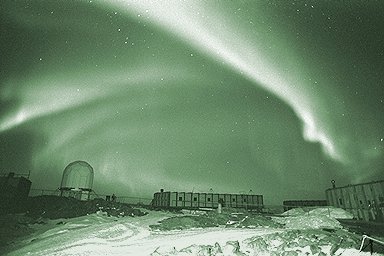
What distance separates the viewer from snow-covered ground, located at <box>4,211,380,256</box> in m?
12.6

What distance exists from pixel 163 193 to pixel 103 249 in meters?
34.1

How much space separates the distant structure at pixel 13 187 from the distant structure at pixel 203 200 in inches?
841

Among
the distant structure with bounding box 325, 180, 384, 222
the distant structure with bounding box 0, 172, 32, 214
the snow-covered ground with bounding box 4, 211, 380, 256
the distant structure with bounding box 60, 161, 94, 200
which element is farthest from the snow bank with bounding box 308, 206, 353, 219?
the distant structure with bounding box 0, 172, 32, 214

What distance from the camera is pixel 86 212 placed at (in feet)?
76.6

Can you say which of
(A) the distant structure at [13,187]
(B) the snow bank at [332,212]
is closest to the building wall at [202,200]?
(B) the snow bank at [332,212]

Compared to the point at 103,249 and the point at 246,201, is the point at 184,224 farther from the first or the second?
the point at 246,201

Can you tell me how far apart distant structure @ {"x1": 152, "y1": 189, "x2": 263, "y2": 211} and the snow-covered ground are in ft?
88.8

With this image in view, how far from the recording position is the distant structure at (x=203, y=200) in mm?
45406

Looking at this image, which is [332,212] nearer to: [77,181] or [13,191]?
[77,181]

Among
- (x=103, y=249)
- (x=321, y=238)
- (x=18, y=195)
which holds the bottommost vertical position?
(x=103, y=249)

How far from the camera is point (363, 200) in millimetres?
30969

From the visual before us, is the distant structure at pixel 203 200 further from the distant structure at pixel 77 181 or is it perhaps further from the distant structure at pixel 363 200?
the distant structure at pixel 77 181

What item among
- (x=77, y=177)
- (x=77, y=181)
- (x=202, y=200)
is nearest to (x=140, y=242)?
(x=77, y=181)

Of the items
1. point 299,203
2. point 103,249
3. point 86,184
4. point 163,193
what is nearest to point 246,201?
point 299,203
